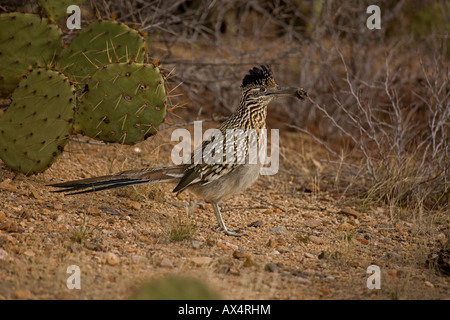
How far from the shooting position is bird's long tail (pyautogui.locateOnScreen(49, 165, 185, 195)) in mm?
4445

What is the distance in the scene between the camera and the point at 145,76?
15.0 feet

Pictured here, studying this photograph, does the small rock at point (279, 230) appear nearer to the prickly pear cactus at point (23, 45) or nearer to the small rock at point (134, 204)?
the small rock at point (134, 204)

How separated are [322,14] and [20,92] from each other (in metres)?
4.79

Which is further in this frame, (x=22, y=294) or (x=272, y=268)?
(x=272, y=268)

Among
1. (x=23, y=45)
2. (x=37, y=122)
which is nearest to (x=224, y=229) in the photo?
(x=37, y=122)

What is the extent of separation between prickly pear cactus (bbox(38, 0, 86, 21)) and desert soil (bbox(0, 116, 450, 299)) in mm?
1433

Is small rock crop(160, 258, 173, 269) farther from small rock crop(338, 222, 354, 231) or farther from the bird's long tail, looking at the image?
small rock crop(338, 222, 354, 231)

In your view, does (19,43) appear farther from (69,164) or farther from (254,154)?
(254,154)

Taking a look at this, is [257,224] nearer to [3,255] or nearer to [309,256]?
[309,256]

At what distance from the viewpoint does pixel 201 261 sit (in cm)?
386

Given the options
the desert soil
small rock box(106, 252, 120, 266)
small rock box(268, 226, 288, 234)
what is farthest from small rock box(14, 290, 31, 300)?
small rock box(268, 226, 288, 234)

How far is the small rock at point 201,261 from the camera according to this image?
3834 millimetres

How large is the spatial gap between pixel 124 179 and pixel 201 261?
1.08m

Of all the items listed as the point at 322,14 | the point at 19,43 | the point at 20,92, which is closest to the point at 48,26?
the point at 19,43
